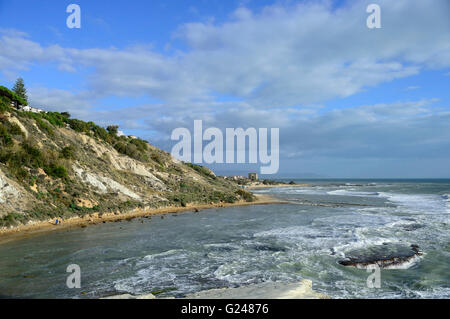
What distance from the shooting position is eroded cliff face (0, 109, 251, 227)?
20.0 metres

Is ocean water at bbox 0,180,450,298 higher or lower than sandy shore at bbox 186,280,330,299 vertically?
lower

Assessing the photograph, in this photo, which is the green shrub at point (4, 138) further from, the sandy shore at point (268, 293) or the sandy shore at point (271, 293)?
the sandy shore at point (271, 293)

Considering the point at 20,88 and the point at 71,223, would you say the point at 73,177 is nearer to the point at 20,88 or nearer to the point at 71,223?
the point at 71,223

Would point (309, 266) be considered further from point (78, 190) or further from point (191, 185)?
point (191, 185)

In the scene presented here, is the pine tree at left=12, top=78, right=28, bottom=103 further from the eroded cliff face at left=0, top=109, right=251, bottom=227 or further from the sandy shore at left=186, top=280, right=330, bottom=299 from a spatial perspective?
the sandy shore at left=186, top=280, right=330, bottom=299

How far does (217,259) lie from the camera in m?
13.0

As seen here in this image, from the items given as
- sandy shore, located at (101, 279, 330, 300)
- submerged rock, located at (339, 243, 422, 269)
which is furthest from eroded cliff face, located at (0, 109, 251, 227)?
submerged rock, located at (339, 243, 422, 269)

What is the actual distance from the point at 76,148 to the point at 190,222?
16526 millimetres

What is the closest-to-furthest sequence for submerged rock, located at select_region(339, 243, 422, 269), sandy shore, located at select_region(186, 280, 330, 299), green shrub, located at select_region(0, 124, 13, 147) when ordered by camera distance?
sandy shore, located at select_region(186, 280, 330, 299), submerged rock, located at select_region(339, 243, 422, 269), green shrub, located at select_region(0, 124, 13, 147)

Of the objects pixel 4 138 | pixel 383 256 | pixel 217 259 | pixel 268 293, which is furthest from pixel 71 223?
pixel 383 256

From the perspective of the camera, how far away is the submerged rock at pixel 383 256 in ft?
39.1

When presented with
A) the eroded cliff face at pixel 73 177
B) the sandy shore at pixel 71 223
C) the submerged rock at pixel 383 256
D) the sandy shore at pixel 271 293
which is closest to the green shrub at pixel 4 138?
the eroded cliff face at pixel 73 177

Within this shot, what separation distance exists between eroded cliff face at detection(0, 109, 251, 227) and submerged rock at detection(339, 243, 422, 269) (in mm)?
19922
